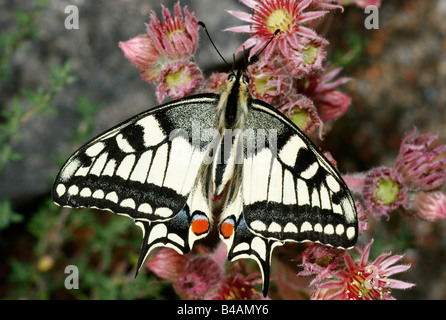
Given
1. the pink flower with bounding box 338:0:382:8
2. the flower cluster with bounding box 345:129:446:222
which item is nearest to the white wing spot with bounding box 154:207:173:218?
the flower cluster with bounding box 345:129:446:222

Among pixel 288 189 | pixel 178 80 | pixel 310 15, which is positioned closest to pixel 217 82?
pixel 178 80

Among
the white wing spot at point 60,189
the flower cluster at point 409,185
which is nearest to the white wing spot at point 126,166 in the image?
the white wing spot at point 60,189

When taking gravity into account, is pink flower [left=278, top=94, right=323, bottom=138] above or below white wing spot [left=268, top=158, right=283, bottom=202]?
above

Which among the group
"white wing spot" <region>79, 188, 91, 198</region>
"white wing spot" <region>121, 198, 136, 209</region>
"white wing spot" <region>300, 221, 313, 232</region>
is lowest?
"white wing spot" <region>300, 221, 313, 232</region>

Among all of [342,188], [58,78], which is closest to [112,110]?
[58,78]

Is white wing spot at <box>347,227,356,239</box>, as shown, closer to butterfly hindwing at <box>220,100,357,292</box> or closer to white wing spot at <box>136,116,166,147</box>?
butterfly hindwing at <box>220,100,357,292</box>

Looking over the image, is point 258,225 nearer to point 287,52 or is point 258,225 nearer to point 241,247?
point 241,247
